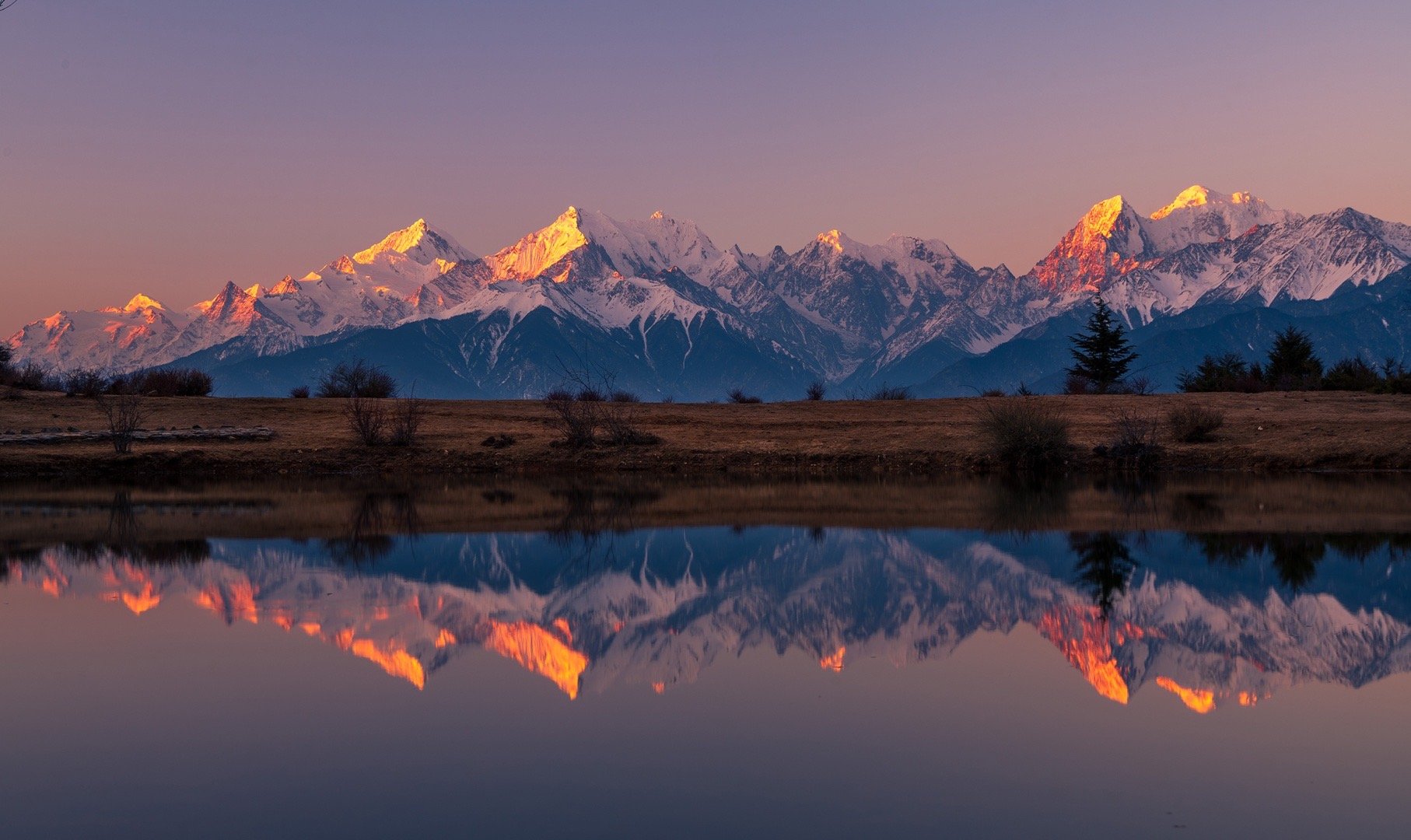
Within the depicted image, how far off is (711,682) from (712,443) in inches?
1580

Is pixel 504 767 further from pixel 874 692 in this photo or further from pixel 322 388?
pixel 322 388

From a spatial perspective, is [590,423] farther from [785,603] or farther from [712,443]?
[785,603]

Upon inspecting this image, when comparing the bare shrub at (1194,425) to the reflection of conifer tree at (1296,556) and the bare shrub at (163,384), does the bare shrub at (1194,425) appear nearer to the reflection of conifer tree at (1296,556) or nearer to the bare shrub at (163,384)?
the reflection of conifer tree at (1296,556)

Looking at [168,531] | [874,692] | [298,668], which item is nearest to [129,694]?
[298,668]

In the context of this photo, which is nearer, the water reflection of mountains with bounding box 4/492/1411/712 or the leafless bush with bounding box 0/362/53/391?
the water reflection of mountains with bounding box 4/492/1411/712

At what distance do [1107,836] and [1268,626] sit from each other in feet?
31.0

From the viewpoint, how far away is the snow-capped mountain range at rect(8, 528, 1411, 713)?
Answer: 15.4 meters

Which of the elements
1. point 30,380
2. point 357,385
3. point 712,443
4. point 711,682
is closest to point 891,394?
point 712,443

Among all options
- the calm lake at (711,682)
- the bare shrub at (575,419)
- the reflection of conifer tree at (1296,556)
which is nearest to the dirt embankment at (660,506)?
the calm lake at (711,682)

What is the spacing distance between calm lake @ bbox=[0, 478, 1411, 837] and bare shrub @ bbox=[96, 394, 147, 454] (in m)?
23.6

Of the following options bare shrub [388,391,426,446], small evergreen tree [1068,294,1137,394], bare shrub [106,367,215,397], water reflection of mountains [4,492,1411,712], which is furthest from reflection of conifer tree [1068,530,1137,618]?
small evergreen tree [1068,294,1137,394]

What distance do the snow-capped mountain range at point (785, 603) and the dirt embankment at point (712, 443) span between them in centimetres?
2305

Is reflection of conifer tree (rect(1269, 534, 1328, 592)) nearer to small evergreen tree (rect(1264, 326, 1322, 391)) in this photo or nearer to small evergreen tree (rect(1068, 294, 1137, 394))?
small evergreen tree (rect(1264, 326, 1322, 391))

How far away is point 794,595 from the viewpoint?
20.6m
